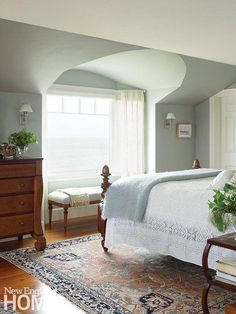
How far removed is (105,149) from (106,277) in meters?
3.47

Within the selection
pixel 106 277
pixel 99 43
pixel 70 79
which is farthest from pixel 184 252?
pixel 70 79

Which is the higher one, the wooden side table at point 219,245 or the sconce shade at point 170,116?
the sconce shade at point 170,116

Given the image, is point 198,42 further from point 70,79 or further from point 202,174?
point 70,79

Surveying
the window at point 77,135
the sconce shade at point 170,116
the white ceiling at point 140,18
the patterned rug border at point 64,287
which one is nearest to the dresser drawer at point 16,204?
the patterned rug border at point 64,287

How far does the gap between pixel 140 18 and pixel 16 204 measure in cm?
247

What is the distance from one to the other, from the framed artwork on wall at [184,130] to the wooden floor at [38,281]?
2.40 m

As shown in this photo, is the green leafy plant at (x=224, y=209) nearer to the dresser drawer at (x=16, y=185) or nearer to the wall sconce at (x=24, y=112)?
the dresser drawer at (x=16, y=185)

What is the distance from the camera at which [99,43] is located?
4359 millimetres

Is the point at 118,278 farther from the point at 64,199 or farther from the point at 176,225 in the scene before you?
the point at 64,199

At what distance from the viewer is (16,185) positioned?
4.48 meters

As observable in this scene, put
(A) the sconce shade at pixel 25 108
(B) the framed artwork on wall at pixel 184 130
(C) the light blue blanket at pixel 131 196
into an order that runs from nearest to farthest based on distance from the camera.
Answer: (C) the light blue blanket at pixel 131 196
(A) the sconce shade at pixel 25 108
(B) the framed artwork on wall at pixel 184 130

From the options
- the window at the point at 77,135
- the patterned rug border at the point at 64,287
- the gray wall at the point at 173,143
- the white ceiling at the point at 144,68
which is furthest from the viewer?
the gray wall at the point at 173,143

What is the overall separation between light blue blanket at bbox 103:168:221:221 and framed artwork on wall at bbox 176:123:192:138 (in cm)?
277

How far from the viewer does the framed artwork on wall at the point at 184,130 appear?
7.10m
